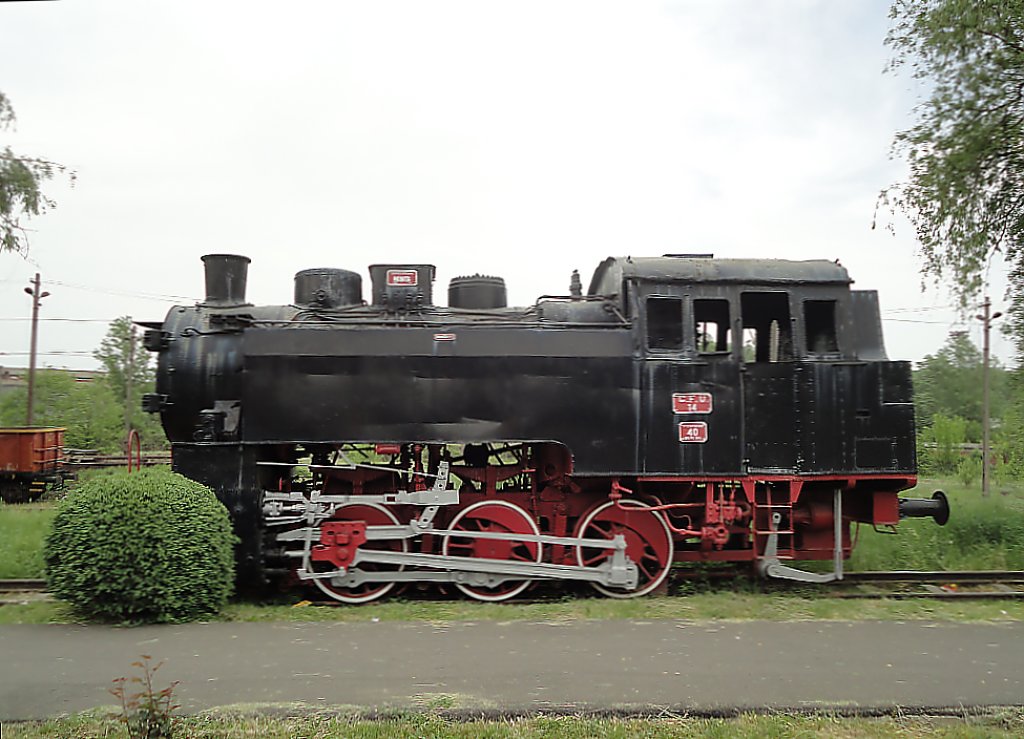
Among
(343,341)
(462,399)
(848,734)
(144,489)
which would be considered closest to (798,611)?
(848,734)

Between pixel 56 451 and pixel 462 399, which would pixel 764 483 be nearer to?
pixel 462 399

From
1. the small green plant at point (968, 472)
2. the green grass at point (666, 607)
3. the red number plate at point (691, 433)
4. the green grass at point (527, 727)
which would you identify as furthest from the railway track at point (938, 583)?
the small green plant at point (968, 472)

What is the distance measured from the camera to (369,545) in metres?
8.24

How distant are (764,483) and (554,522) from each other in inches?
88.5

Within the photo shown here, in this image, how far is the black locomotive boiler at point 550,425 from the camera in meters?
7.80

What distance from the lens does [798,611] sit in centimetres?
750

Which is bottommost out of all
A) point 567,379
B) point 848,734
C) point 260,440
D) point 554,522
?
point 848,734

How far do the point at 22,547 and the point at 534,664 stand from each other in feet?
25.9

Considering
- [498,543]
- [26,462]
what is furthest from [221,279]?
[26,462]

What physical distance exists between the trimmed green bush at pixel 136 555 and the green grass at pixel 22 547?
117 centimetres

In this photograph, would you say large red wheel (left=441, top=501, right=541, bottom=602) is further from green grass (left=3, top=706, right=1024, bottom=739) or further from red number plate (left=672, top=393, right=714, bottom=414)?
green grass (left=3, top=706, right=1024, bottom=739)

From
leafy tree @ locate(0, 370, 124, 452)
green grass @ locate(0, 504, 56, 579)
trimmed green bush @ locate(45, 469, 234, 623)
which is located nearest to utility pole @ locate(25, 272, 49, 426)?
leafy tree @ locate(0, 370, 124, 452)

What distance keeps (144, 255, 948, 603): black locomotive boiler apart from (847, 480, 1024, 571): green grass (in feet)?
6.12

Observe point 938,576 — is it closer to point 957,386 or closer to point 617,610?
point 617,610
